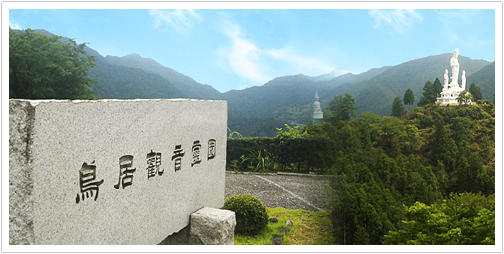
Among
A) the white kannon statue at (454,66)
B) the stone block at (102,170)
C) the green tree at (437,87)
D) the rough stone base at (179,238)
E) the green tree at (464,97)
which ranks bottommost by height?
the rough stone base at (179,238)

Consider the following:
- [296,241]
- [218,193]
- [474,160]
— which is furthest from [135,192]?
[474,160]

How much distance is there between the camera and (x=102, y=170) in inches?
85.4

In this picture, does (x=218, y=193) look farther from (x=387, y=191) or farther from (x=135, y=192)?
(x=387, y=191)

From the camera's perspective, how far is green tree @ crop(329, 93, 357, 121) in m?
7.00

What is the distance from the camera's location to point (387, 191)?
3.46 meters

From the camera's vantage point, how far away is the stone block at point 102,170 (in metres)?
1.73

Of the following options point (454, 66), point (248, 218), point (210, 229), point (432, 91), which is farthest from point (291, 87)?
point (210, 229)

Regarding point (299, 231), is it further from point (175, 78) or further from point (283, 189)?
point (175, 78)

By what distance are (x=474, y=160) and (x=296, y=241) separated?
9.35ft

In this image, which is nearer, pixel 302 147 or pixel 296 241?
pixel 296 241

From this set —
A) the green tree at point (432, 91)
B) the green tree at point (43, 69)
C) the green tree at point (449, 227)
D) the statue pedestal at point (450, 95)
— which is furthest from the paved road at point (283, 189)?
the green tree at point (43, 69)

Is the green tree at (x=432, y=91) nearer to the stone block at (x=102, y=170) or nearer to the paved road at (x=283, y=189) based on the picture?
the paved road at (x=283, y=189)

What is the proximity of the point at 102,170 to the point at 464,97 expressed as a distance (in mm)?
8521

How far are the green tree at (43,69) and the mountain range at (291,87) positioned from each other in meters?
6.46
